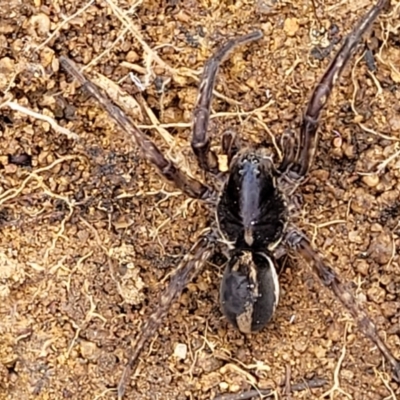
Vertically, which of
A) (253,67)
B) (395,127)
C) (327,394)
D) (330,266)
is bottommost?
(327,394)

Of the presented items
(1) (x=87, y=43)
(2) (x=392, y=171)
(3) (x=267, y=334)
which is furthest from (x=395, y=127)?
(1) (x=87, y=43)

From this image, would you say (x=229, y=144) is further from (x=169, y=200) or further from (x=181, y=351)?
(x=181, y=351)

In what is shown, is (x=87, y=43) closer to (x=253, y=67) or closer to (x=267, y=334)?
(x=253, y=67)

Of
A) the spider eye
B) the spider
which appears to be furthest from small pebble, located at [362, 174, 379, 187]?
the spider eye

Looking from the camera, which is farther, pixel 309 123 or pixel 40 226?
pixel 40 226

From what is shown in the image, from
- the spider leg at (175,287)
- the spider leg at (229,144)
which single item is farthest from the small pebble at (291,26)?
the spider leg at (175,287)

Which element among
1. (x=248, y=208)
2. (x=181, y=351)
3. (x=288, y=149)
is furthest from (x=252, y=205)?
(x=181, y=351)
